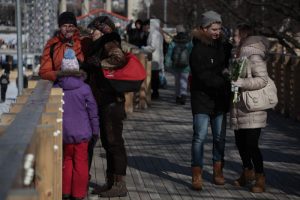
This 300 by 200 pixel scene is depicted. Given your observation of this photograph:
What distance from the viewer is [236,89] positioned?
6.89m

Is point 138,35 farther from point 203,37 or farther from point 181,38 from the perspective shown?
point 203,37

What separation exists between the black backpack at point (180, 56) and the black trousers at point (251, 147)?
8.59 metres

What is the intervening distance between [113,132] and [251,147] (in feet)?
4.53

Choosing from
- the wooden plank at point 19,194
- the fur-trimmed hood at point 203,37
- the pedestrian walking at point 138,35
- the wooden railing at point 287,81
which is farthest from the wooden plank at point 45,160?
the pedestrian walking at point 138,35

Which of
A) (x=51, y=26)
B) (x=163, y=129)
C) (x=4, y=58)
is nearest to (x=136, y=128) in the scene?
(x=163, y=129)

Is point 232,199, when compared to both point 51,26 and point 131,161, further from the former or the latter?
point 51,26

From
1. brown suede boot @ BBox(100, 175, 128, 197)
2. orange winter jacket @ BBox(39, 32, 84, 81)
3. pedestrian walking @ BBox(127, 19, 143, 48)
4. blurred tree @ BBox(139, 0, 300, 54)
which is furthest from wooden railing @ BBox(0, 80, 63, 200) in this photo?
pedestrian walking @ BBox(127, 19, 143, 48)

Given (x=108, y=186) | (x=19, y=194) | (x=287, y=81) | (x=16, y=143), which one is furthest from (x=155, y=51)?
(x=19, y=194)

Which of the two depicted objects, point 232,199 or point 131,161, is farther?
point 131,161

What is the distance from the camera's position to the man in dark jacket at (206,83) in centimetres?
702

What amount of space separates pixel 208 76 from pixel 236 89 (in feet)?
1.01

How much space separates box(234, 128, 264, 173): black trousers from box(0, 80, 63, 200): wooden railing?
243 centimetres

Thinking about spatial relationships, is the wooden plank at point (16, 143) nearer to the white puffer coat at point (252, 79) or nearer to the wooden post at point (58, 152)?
the wooden post at point (58, 152)

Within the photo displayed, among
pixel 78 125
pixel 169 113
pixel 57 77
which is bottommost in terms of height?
pixel 169 113
